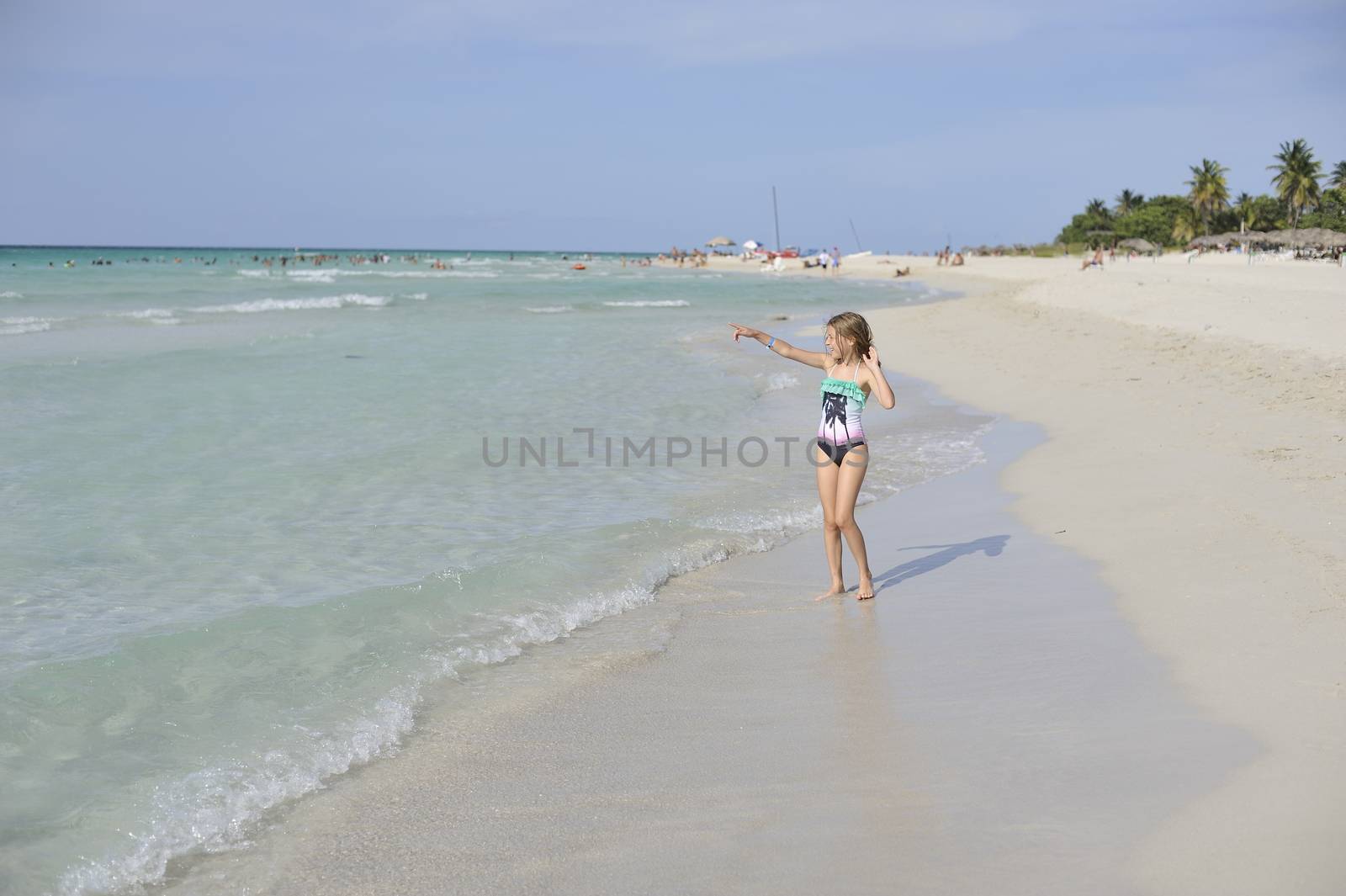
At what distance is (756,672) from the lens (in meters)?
4.92

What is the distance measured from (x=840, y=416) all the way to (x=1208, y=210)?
91.5 metres

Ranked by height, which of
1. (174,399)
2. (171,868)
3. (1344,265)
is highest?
(1344,265)

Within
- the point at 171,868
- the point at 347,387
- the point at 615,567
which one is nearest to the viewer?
the point at 171,868

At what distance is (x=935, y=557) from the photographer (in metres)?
6.84

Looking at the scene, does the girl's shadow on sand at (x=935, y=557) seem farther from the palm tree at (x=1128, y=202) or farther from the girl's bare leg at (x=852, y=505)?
the palm tree at (x=1128, y=202)

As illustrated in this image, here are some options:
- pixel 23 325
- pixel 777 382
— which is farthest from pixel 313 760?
pixel 23 325

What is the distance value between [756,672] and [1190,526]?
3563 mm

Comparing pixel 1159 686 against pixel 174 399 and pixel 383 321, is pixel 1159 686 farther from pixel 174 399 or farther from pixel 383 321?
pixel 383 321

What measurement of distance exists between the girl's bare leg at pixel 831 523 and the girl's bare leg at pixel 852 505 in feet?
0.10

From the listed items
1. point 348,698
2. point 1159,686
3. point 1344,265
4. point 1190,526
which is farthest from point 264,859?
point 1344,265

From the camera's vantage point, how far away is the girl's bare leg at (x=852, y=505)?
5914mm

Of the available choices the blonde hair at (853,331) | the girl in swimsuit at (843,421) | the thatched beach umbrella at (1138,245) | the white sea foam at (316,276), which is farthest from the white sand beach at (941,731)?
the thatched beach umbrella at (1138,245)

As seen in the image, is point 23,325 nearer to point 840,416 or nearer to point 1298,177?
point 840,416

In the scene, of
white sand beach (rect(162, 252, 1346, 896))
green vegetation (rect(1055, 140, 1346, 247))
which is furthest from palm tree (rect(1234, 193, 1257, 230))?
white sand beach (rect(162, 252, 1346, 896))
